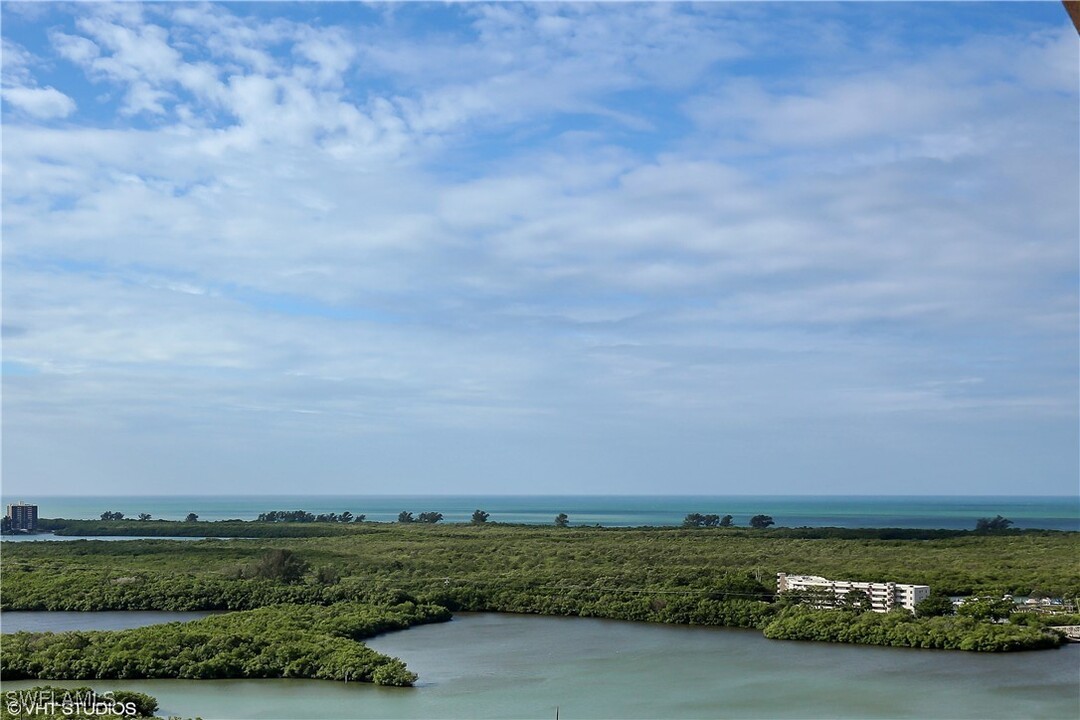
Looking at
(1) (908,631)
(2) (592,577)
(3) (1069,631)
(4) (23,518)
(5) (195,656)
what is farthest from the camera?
(4) (23,518)

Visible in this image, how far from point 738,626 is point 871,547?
Result: 362 inches

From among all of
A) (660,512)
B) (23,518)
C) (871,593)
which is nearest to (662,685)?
(871,593)

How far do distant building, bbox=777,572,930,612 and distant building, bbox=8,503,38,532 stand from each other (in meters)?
34.3

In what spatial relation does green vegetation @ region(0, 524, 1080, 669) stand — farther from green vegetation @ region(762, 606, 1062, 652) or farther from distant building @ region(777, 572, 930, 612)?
distant building @ region(777, 572, 930, 612)

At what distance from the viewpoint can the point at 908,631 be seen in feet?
53.1

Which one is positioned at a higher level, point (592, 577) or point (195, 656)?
point (592, 577)

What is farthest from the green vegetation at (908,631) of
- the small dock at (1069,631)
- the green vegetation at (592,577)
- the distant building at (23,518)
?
the distant building at (23,518)

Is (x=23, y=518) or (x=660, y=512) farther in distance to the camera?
(x=660, y=512)

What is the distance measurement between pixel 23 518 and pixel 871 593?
120 feet

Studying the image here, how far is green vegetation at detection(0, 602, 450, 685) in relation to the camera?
1324 centimetres

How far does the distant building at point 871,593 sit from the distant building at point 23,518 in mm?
34315

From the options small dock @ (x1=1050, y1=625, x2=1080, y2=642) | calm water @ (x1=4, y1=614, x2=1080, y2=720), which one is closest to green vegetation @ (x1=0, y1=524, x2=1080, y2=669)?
small dock @ (x1=1050, y1=625, x2=1080, y2=642)

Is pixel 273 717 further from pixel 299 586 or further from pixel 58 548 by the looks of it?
pixel 58 548

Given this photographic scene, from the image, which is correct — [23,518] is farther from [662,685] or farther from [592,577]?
[662,685]
